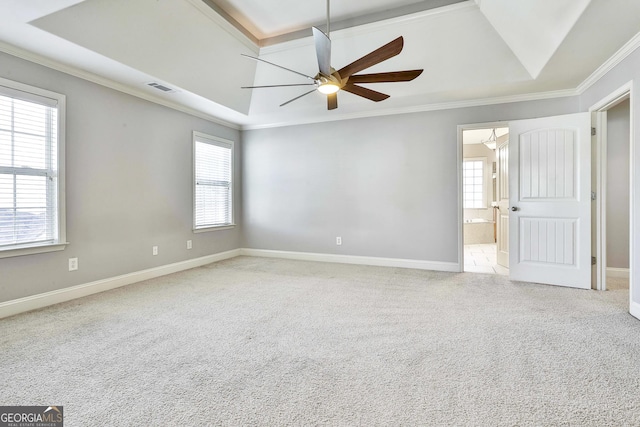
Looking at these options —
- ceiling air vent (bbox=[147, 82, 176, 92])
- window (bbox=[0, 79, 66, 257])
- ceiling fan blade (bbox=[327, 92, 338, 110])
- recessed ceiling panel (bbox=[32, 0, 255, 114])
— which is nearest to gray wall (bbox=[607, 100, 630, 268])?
ceiling fan blade (bbox=[327, 92, 338, 110])

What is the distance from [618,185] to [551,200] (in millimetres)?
1131

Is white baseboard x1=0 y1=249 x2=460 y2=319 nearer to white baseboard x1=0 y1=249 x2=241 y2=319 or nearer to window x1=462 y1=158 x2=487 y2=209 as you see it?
white baseboard x1=0 y1=249 x2=241 y2=319

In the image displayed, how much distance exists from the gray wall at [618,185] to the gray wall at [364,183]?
2.20 feet

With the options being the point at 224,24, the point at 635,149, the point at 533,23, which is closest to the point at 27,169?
the point at 224,24

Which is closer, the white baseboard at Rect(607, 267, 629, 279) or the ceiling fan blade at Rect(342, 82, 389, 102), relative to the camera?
the ceiling fan blade at Rect(342, 82, 389, 102)

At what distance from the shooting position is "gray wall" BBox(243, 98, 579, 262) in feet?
14.9

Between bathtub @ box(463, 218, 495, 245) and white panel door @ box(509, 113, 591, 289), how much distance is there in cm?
380

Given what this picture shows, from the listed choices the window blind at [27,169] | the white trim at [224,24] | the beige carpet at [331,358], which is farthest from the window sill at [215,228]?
the white trim at [224,24]

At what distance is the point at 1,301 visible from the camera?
278cm

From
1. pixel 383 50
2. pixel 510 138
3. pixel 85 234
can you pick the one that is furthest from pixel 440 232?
pixel 85 234

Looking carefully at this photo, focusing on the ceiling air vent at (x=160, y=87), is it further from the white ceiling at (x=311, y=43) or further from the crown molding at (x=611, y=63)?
the crown molding at (x=611, y=63)

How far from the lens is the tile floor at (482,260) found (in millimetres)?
4647

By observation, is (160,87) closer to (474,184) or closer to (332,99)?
(332,99)

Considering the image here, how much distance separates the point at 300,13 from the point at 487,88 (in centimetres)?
247
